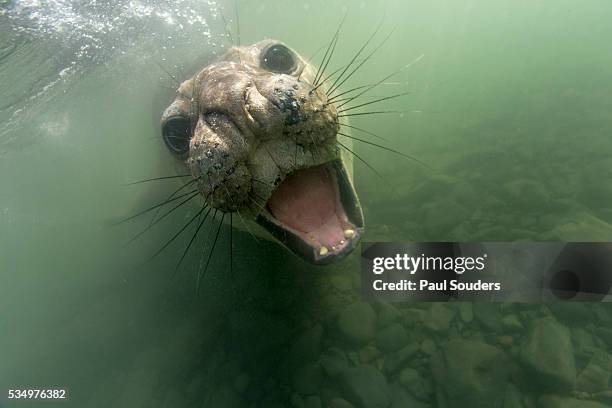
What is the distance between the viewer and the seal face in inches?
75.1

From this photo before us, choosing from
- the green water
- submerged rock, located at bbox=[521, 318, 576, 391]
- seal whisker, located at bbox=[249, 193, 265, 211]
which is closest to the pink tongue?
seal whisker, located at bbox=[249, 193, 265, 211]

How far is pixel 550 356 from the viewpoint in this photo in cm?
232

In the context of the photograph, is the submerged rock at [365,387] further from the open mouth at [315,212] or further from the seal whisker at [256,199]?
the seal whisker at [256,199]

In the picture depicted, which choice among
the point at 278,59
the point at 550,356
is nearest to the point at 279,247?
the point at 278,59

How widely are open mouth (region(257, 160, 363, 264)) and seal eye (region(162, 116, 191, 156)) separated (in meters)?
0.83

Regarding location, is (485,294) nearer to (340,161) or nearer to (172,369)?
(340,161)

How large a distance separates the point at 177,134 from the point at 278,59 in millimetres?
870

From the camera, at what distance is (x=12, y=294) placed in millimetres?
7254

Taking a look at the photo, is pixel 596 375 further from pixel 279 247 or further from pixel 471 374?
pixel 279 247

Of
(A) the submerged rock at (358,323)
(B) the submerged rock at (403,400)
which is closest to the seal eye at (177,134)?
(A) the submerged rock at (358,323)

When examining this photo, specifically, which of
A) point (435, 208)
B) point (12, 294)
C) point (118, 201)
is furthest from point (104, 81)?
point (435, 208)

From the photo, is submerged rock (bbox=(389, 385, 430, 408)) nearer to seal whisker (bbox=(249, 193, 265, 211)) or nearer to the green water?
the green water

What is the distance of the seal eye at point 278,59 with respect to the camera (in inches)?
103

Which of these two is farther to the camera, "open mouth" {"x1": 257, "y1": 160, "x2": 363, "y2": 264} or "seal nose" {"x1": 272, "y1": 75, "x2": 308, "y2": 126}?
"open mouth" {"x1": 257, "y1": 160, "x2": 363, "y2": 264}
